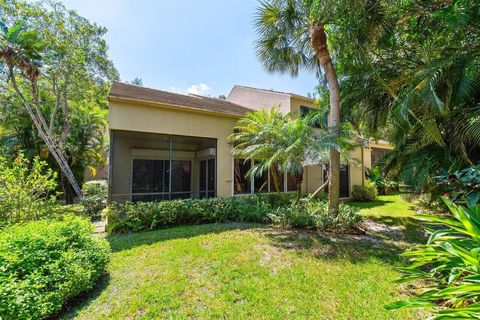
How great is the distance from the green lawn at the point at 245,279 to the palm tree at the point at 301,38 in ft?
9.72

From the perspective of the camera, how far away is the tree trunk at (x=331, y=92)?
26.5ft

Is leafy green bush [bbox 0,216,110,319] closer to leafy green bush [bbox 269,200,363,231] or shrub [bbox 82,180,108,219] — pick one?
leafy green bush [bbox 269,200,363,231]

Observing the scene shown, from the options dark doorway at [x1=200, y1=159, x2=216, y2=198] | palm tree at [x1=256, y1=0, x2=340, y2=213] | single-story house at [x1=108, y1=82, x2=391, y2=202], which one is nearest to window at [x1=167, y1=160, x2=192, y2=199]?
single-story house at [x1=108, y1=82, x2=391, y2=202]

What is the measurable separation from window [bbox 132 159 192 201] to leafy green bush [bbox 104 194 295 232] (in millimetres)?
4462

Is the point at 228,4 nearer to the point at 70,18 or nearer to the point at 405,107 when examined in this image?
the point at 405,107

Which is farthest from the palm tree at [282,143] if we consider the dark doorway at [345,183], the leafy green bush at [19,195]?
the dark doorway at [345,183]

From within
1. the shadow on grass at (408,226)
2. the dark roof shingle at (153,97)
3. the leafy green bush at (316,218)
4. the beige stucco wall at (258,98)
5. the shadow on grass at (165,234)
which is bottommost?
the shadow on grass at (408,226)

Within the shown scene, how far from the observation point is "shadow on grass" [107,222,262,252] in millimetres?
6688

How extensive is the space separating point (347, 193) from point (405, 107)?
12.2 metres

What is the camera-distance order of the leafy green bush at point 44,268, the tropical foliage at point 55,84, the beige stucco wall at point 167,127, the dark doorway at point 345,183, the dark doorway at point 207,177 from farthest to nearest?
the dark doorway at point 345,183, the dark doorway at point 207,177, the tropical foliage at point 55,84, the beige stucco wall at point 167,127, the leafy green bush at point 44,268

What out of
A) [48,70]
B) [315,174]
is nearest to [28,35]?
[48,70]

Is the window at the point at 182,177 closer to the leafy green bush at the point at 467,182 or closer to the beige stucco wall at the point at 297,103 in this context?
the beige stucco wall at the point at 297,103

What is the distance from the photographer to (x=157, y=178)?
14.3 m

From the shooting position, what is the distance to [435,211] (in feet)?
36.3
